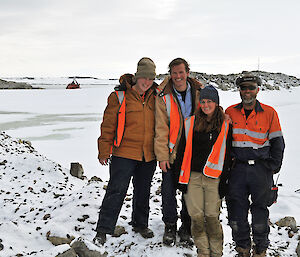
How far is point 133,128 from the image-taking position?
12.2 feet

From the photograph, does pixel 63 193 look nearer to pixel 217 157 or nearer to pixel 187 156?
pixel 187 156

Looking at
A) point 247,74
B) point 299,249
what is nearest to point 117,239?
point 299,249

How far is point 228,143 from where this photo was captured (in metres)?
3.42

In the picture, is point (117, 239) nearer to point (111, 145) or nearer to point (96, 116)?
point (111, 145)

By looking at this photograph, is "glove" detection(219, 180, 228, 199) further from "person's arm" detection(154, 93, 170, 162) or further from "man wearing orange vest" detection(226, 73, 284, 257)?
"person's arm" detection(154, 93, 170, 162)

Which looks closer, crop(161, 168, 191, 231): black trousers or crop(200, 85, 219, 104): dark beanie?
crop(200, 85, 219, 104): dark beanie

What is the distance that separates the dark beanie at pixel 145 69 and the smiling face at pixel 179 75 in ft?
0.82

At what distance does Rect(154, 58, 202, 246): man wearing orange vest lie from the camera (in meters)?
3.57

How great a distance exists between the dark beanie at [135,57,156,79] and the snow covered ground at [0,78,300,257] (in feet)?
6.39

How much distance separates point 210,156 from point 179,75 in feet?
3.06

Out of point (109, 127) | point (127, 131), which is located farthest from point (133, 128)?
point (109, 127)

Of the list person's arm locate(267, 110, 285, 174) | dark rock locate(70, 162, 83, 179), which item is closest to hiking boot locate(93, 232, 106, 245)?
person's arm locate(267, 110, 285, 174)

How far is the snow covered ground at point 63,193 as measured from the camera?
13.2 ft

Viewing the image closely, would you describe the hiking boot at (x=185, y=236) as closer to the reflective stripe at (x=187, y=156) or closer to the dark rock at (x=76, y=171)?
the reflective stripe at (x=187, y=156)
